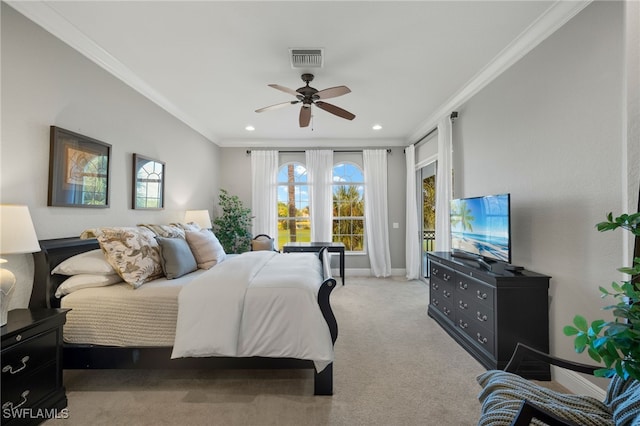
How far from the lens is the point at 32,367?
172cm

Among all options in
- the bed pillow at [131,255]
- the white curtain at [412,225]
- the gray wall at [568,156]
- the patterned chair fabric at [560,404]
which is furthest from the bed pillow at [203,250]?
the white curtain at [412,225]

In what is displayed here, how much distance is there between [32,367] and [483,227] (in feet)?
11.7

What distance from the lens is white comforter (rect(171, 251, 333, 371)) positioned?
1979 millimetres

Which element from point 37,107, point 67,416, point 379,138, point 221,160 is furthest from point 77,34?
point 379,138

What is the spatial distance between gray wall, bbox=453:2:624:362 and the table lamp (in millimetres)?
3579

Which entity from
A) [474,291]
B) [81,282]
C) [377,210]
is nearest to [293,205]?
[377,210]

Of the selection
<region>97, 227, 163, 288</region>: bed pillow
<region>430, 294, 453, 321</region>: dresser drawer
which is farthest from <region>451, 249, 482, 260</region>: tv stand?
<region>97, 227, 163, 288</region>: bed pillow

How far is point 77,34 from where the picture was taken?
2387mm

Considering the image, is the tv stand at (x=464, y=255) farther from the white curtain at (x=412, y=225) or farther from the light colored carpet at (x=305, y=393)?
the white curtain at (x=412, y=225)

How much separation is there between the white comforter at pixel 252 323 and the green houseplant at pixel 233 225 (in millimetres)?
3179

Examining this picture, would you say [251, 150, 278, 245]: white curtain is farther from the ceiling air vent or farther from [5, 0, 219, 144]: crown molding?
the ceiling air vent

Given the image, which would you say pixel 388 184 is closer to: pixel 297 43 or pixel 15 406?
pixel 297 43

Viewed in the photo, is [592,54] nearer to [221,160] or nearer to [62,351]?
[62,351]

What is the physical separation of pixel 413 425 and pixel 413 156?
14.7 feet
